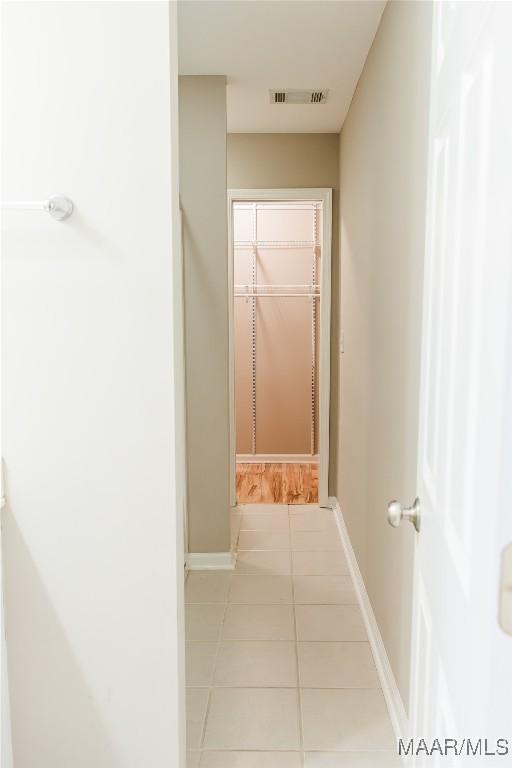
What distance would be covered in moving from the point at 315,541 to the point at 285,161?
2.56 meters

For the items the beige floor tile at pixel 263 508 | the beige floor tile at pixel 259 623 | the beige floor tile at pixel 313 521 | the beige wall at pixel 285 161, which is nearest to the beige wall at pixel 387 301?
the beige floor tile at pixel 259 623

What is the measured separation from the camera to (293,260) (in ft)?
19.0

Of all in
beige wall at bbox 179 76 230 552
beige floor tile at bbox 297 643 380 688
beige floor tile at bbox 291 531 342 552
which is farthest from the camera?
beige floor tile at bbox 291 531 342 552

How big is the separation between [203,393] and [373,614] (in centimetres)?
142

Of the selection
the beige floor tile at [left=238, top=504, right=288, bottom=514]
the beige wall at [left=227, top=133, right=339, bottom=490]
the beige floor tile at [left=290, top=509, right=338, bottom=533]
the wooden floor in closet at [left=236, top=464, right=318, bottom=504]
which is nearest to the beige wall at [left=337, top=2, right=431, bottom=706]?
the beige floor tile at [left=290, top=509, right=338, bottom=533]

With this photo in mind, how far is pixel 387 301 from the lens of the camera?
2430mm

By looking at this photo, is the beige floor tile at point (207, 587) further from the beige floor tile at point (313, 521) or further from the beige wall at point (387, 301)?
the beige floor tile at point (313, 521)

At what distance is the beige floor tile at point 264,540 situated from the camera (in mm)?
3768

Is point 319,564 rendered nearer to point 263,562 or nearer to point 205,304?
point 263,562

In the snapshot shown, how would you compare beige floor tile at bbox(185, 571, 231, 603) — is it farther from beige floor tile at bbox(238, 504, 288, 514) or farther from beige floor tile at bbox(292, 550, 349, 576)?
beige floor tile at bbox(238, 504, 288, 514)

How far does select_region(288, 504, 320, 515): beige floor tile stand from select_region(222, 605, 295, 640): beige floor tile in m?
1.46

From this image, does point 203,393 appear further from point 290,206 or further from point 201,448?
point 290,206

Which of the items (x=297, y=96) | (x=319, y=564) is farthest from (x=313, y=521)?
(x=297, y=96)

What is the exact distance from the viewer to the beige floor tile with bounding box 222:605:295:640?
8.91ft
